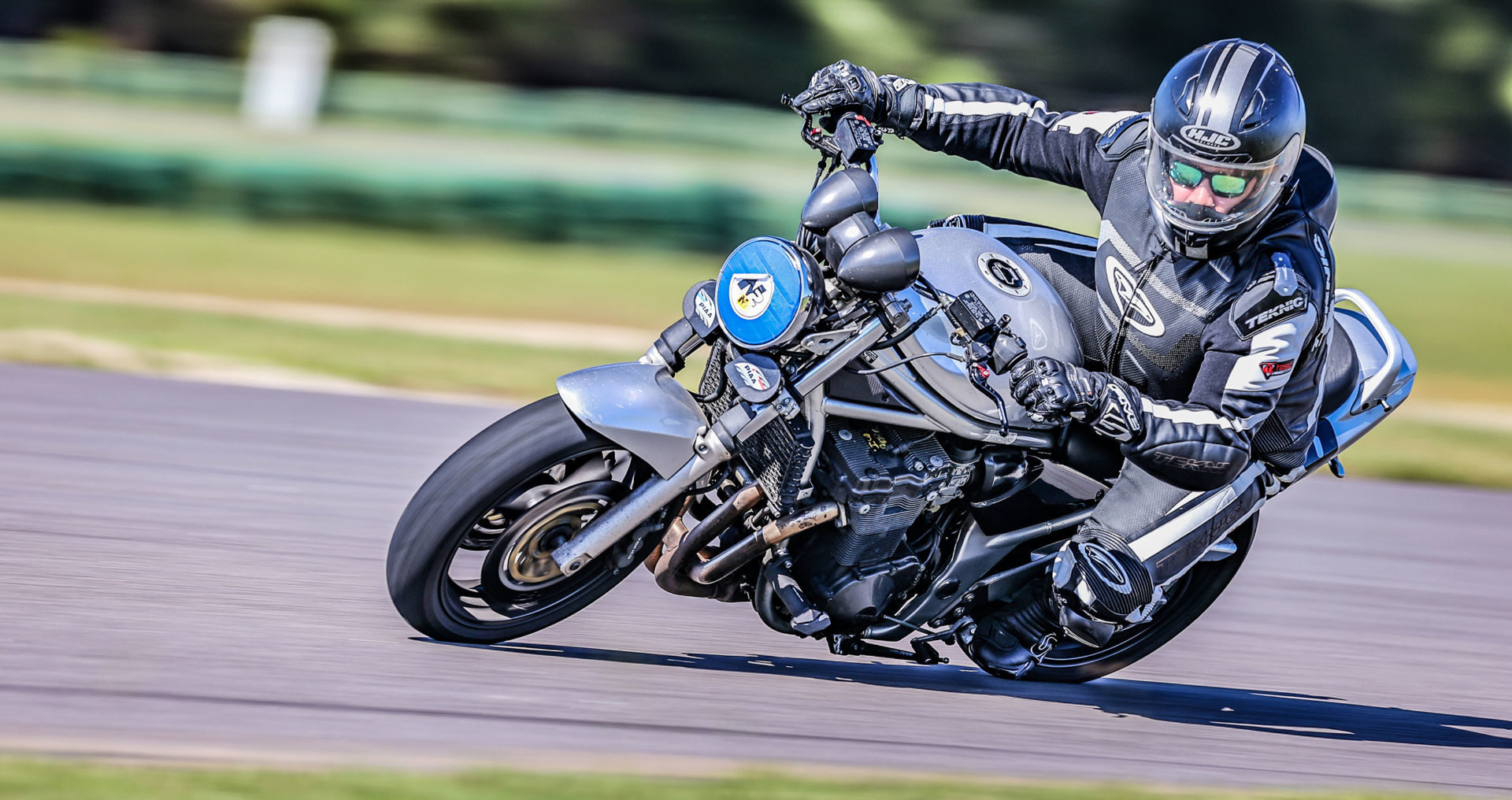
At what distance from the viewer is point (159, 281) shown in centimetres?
1185

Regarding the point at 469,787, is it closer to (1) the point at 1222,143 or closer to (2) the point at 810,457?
(2) the point at 810,457

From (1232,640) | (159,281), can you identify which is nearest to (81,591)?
(1232,640)

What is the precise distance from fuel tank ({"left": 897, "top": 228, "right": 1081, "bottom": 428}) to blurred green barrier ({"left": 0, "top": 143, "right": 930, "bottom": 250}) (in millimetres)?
10396

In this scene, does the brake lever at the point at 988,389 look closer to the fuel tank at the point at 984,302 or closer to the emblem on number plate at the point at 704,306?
the fuel tank at the point at 984,302

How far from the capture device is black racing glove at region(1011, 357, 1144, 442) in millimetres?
3662

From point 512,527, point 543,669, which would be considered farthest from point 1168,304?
point 543,669

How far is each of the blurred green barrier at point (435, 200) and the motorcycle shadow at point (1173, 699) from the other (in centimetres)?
983

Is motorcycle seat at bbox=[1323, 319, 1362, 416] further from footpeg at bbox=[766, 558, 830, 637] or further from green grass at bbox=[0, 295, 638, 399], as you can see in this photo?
green grass at bbox=[0, 295, 638, 399]

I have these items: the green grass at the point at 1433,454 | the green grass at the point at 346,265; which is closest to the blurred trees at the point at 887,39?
the green grass at the point at 346,265

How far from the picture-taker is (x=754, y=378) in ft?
12.6

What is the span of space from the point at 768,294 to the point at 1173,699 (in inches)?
81.1

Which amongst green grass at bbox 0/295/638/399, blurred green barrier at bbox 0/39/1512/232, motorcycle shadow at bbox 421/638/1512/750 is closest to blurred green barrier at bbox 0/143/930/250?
blurred green barrier at bbox 0/39/1512/232

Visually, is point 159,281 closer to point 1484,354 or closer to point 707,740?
point 707,740

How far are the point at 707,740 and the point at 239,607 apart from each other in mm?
1393
